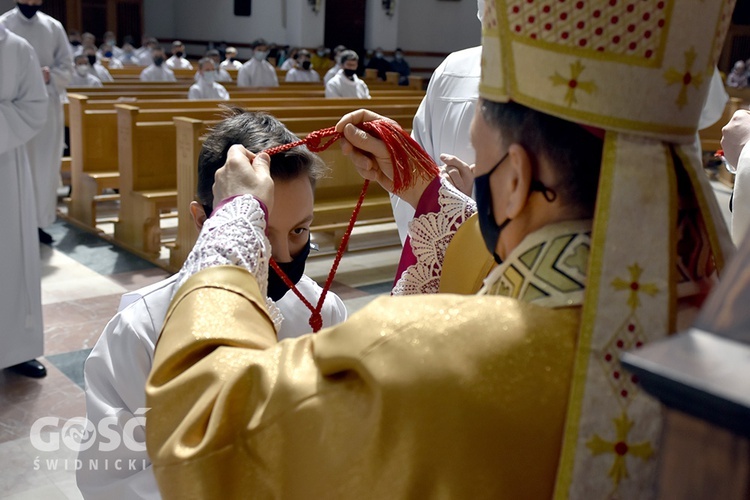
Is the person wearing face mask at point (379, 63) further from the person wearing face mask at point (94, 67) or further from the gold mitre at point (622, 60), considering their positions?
the gold mitre at point (622, 60)

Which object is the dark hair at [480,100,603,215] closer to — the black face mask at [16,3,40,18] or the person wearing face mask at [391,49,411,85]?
the black face mask at [16,3,40,18]

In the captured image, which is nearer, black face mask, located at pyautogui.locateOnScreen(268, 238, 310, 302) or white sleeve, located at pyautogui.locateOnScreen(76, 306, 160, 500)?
white sleeve, located at pyautogui.locateOnScreen(76, 306, 160, 500)

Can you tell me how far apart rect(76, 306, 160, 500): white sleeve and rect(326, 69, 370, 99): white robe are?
984 cm

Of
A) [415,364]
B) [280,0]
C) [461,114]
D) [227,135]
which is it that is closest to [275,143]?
[227,135]

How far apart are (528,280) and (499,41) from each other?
0.33 metres

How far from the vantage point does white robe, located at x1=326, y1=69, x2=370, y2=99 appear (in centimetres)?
1157

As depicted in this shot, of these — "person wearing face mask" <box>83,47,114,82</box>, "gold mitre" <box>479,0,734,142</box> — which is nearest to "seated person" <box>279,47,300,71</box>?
"person wearing face mask" <box>83,47,114,82</box>

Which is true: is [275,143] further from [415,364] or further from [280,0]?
[280,0]

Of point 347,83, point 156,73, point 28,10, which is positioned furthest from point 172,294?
point 156,73

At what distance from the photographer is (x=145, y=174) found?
20.9 feet

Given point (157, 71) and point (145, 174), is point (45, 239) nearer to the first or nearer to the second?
point (145, 174)

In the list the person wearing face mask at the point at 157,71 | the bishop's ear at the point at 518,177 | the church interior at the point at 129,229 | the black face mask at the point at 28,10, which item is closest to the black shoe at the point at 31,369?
the church interior at the point at 129,229

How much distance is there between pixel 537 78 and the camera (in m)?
1.07

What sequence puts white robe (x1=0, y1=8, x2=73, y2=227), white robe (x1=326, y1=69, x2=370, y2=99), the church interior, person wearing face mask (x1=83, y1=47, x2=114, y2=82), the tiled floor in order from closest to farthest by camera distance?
the tiled floor → the church interior → white robe (x1=0, y1=8, x2=73, y2=227) → white robe (x1=326, y1=69, x2=370, y2=99) → person wearing face mask (x1=83, y1=47, x2=114, y2=82)
